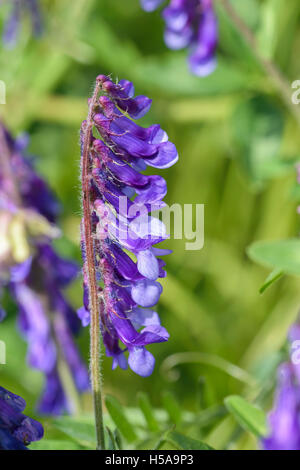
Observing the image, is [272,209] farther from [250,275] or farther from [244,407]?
[244,407]

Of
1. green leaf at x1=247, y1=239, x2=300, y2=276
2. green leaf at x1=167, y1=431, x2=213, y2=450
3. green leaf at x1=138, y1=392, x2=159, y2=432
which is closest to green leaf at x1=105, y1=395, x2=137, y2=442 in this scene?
green leaf at x1=138, y1=392, x2=159, y2=432

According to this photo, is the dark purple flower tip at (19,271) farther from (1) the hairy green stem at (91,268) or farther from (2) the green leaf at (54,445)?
(1) the hairy green stem at (91,268)

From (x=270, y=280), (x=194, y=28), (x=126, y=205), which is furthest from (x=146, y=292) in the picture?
(x=194, y=28)

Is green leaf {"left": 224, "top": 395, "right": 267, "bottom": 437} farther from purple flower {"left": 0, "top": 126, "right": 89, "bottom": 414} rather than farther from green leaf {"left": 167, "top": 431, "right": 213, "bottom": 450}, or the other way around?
purple flower {"left": 0, "top": 126, "right": 89, "bottom": 414}

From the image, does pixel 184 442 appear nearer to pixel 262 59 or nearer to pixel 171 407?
pixel 171 407

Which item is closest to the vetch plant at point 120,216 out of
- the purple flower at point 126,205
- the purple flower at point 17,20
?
the purple flower at point 126,205
